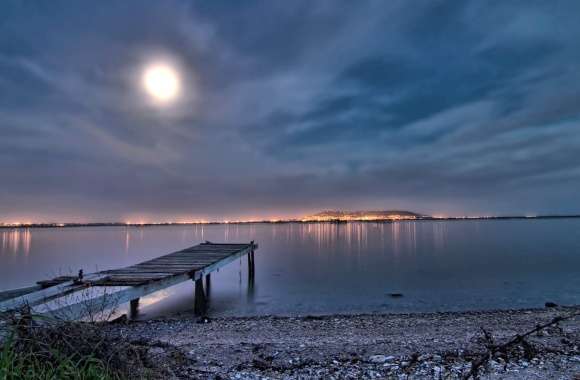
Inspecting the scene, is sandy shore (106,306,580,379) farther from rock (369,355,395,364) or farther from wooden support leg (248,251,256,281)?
wooden support leg (248,251,256,281)

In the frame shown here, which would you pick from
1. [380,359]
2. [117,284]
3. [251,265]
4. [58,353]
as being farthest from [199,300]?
[251,265]

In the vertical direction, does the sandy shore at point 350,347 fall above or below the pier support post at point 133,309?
above

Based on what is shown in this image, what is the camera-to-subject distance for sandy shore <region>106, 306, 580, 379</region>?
8.06 metres

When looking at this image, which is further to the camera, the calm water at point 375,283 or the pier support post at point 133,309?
the calm water at point 375,283

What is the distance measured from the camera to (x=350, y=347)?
1014 cm

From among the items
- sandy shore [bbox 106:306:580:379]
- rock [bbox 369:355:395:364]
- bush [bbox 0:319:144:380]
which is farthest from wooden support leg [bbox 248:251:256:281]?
bush [bbox 0:319:144:380]

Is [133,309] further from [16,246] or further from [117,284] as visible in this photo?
[16,246]

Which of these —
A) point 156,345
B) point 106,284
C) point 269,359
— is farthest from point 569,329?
point 106,284

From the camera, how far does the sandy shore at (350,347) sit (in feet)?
26.5

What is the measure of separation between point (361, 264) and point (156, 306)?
80.5 feet

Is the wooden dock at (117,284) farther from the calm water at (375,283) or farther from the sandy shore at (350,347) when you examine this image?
the calm water at (375,283)

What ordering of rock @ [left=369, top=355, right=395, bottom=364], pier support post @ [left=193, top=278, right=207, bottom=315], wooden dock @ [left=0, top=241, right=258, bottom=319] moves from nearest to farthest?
rock @ [left=369, top=355, right=395, bottom=364] → wooden dock @ [left=0, top=241, right=258, bottom=319] → pier support post @ [left=193, top=278, right=207, bottom=315]

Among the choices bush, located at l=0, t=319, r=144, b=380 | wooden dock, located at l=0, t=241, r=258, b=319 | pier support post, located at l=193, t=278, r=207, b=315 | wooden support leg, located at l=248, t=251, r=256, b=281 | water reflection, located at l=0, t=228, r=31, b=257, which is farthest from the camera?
water reflection, located at l=0, t=228, r=31, b=257

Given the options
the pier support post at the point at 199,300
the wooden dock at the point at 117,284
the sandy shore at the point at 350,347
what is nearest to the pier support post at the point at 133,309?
the wooden dock at the point at 117,284
